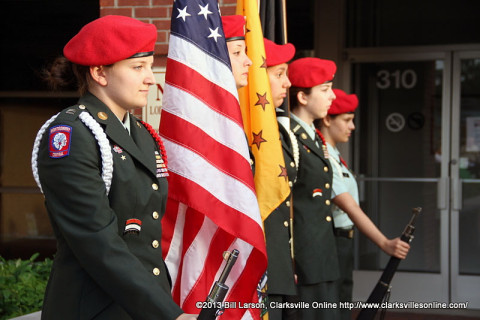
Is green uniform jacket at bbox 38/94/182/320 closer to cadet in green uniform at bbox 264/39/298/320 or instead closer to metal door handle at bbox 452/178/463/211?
cadet in green uniform at bbox 264/39/298/320

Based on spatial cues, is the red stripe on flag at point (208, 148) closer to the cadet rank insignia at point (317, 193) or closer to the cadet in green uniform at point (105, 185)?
the cadet in green uniform at point (105, 185)

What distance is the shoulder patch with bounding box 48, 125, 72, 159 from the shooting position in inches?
85.9

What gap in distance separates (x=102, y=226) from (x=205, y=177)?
3.13 feet

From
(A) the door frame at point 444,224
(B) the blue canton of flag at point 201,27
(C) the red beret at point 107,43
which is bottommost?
(A) the door frame at point 444,224

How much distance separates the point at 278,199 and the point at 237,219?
0.56 m

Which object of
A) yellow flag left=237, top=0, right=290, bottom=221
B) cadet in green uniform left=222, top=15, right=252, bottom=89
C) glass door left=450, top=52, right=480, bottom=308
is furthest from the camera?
glass door left=450, top=52, right=480, bottom=308

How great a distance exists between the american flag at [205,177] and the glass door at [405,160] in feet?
15.4

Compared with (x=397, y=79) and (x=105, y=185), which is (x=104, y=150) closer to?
(x=105, y=185)

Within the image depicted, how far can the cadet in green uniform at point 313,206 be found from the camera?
4.10 meters

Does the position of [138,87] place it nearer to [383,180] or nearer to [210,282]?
[210,282]

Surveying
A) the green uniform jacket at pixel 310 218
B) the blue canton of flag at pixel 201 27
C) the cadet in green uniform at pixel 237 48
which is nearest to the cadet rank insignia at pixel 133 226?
the blue canton of flag at pixel 201 27

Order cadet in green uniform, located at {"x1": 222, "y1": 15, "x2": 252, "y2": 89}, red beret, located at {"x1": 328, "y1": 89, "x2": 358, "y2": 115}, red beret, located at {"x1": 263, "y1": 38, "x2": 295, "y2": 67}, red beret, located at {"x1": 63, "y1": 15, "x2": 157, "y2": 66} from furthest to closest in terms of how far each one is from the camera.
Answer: red beret, located at {"x1": 328, "y1": 89, "x2": 358, "y2": 115}, red beret, located at {"x1": 263, "y1": 38, "x2": 295, "y2": 67}, cadet in green uniform, located at {"x1": 222, "y1": 15, "x2": 252, "y2": 89}, red beret, located at {"x1": 63, "y1": 15, "x2": 157, "y2": 66}

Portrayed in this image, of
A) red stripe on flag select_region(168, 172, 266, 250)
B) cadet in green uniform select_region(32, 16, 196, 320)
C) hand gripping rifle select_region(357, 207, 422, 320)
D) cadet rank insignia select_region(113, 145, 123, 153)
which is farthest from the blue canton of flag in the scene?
hand gripping rifle select_region(357, 207, 422, 320)

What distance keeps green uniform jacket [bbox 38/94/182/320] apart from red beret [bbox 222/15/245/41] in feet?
3.61
